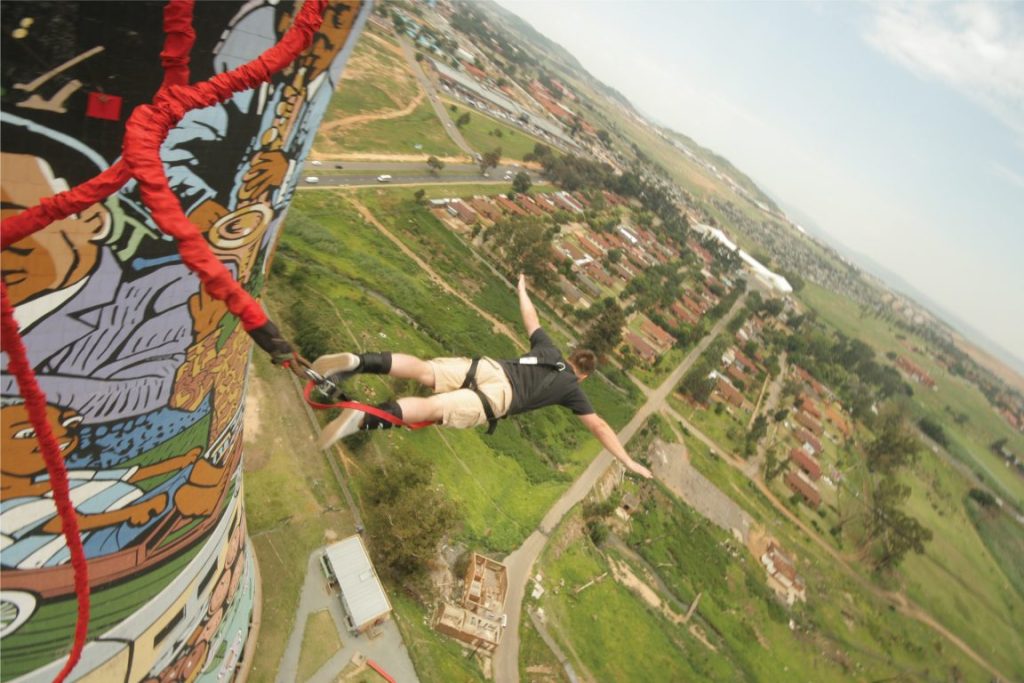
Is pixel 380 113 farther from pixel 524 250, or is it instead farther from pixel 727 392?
pixel 727 392

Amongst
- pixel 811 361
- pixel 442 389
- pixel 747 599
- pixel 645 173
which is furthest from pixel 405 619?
pixel 645 173

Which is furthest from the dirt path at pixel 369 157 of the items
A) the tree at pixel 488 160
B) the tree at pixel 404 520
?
the tree at pixel 404 520

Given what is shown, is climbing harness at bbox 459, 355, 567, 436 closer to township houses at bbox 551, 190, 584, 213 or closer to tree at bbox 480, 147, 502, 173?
tree at bbox 480, 147, 502, 173

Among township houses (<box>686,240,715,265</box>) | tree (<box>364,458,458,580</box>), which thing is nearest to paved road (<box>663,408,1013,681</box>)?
tree (<box>364,458,458,580</box>)

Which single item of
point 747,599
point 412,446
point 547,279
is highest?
point 547,279

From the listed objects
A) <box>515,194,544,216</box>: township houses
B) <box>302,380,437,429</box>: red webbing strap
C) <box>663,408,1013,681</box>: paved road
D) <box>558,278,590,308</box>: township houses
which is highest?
<box>302,380,437,429</box>: red webbing strap

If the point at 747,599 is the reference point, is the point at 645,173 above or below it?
above

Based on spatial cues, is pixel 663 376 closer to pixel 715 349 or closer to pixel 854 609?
pixel 715 349

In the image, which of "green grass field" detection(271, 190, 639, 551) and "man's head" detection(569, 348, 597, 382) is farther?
"green grass field" detection(271, 190, 639, 551)
